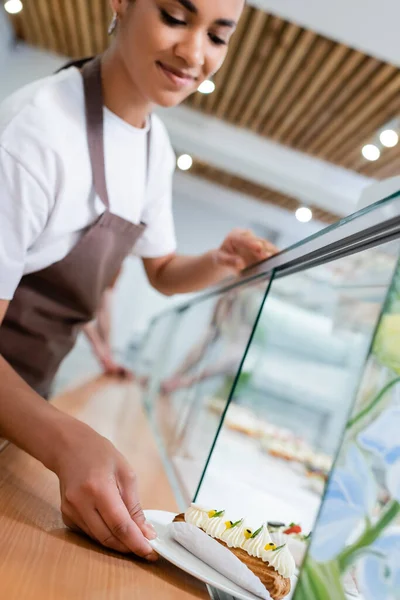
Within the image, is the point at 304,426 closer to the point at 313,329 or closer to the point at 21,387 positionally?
the point at 313,329

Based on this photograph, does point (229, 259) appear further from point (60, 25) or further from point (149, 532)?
point (60, 25)

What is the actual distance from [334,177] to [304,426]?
480 cm

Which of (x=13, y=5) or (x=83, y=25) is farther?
(x=83, y=25)

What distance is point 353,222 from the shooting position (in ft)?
Result: 2.24

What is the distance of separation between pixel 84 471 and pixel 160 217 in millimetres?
723

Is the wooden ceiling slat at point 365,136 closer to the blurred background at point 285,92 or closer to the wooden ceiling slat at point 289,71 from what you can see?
the blurred background at point 285,92

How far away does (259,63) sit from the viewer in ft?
16.6

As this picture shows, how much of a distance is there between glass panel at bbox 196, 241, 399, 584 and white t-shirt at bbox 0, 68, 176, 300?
32 centimetres

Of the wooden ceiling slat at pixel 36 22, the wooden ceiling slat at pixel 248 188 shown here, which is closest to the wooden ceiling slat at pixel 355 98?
the wooden ceiling slat at pixel 248 188

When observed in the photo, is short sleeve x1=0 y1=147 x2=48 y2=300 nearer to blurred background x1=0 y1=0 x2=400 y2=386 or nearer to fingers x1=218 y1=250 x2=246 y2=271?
fingers x1=218 y1=250 x2=246 y2=271

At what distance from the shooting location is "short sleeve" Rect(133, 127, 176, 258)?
1227 millimetres

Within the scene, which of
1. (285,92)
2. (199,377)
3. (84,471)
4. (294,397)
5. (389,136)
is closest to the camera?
(84,471)

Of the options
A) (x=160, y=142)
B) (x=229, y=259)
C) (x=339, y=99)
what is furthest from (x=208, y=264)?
(x=339, y=99)

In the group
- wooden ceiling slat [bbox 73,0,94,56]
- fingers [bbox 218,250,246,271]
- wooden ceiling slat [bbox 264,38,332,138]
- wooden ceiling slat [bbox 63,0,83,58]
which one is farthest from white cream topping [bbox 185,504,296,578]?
wooden ceiling slat [bbox 63,0,83,58]
